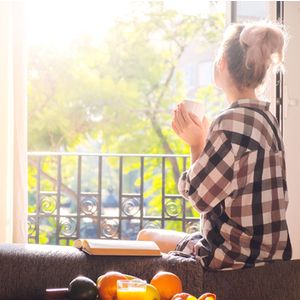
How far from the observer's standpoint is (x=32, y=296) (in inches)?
65.4

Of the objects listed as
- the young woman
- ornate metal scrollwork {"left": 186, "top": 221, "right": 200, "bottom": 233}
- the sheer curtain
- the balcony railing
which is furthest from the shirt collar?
ornate metal scrollwork {"left": 186, "top": 221, "right": 200, "bottom": 233}

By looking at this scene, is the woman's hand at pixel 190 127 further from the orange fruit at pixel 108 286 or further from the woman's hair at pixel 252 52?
the orange fruit at pixel 108 286

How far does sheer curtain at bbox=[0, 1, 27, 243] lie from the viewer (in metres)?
2.87

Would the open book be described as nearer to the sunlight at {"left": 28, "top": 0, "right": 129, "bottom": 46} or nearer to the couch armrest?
the couch armrest

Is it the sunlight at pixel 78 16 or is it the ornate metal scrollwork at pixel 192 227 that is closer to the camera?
the ornate metal scrollwork at pixel 192 227

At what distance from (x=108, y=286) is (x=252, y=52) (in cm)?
80

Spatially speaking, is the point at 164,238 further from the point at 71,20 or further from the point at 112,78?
the point at 71,20

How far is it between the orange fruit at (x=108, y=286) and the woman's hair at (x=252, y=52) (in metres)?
0.70

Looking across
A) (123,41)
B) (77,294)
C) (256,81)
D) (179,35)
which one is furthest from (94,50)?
(77,294)

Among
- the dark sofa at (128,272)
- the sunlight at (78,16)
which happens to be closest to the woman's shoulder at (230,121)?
the dark sofa at (128,272)

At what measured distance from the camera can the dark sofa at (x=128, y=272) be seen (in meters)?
1.66

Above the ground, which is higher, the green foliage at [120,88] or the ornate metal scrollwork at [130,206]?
the green foliage at [120,88]

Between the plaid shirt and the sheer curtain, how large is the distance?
1328mm

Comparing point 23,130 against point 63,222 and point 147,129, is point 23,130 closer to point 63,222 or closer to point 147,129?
point 63,222
